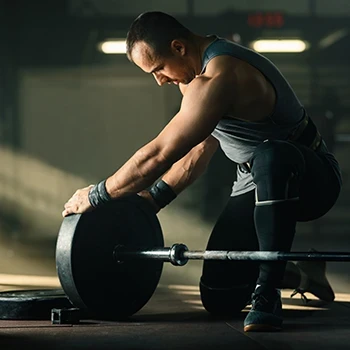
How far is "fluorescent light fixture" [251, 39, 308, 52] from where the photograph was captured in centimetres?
445

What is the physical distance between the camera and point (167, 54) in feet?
8.30

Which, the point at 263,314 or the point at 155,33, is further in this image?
the point at 155,33

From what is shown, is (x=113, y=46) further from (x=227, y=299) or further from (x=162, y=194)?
(x=227, y=299)

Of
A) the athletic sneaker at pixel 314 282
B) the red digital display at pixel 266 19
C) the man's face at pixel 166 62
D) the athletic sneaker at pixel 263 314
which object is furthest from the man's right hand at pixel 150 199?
the red digital display at pixel 266 19

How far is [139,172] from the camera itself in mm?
2438

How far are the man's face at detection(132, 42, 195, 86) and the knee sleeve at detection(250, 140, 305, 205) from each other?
378 mm

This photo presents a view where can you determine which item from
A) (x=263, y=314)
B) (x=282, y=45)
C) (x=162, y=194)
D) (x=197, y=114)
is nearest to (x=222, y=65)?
(x=197, y=114)

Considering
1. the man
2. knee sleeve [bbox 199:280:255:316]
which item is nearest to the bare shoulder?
the man

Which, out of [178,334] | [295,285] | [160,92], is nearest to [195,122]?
Answer: [178,334]

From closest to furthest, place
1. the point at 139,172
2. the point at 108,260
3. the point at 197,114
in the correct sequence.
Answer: the point at 197,114
the point at 139,172
the point at 108,260

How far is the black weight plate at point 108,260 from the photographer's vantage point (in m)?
2.54

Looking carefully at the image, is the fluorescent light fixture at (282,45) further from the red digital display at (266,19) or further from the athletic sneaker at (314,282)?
the athletic sneaker at (314,282)

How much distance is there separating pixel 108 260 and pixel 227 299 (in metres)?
0.48

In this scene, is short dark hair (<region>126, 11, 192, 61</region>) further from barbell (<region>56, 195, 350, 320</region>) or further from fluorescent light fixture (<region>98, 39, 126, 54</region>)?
fluorescent light fixture (<region>98, 39, 126, 54</region>)
